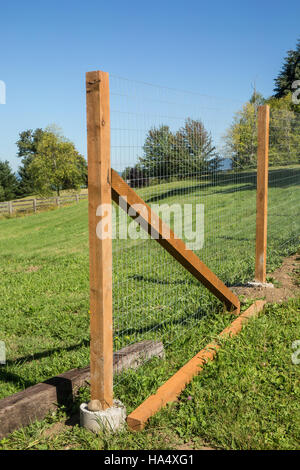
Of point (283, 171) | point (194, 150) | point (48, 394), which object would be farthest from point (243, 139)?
point (48, 394)

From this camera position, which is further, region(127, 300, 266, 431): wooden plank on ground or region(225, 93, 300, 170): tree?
region(225, 93, 300, 170): tree

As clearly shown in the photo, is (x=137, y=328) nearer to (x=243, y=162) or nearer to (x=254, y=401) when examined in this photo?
(x=254, y=401)

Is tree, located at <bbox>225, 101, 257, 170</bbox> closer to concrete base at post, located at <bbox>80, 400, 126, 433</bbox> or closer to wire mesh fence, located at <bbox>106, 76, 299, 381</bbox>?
wire mesh fence, located at <bbox>106, 76, 299, 381</bbox>

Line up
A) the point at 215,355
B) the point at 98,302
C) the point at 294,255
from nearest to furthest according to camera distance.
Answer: the point at 98,302, the point at 215,355, the point at 294,255

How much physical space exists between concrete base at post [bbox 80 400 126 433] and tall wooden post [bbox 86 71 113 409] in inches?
2.3

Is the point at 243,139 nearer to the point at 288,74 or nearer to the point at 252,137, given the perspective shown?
the point at 252,137

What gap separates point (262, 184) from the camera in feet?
17.6

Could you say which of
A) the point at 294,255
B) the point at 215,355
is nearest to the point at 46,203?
the point at 294,255

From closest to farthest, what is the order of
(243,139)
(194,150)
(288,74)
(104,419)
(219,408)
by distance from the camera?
(104,419), (219,408), (194,150), (243,139), (288,74)

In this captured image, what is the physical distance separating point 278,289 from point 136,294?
6.44 ft

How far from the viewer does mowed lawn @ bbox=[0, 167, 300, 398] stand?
3779 mm

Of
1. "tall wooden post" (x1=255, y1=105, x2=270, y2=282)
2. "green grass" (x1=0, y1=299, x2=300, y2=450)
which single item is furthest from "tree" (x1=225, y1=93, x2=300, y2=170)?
"green grass" (x1=0, y1=299, x2=300, y2=450)

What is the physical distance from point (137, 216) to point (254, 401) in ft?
5.13

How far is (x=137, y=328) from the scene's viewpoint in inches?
171
